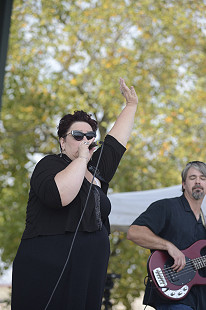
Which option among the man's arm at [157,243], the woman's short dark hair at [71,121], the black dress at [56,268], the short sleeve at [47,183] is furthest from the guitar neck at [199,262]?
the short sleeve at [47,183]

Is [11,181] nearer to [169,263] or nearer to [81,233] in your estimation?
[169,263]

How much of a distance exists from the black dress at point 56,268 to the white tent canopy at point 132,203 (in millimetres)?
3232

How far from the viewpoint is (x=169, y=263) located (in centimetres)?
332

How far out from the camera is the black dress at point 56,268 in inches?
87.0

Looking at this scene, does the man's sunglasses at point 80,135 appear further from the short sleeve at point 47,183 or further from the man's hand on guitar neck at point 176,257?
the man's hand on guitar neck at point 176,257

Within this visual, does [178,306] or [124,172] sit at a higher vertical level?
[124,172]

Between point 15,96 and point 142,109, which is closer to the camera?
point 15,96

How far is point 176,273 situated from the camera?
10.8ft

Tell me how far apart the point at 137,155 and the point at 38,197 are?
800cm

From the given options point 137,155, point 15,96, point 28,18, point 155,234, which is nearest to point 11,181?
point 15,96

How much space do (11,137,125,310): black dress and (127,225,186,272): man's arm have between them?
3.34ft

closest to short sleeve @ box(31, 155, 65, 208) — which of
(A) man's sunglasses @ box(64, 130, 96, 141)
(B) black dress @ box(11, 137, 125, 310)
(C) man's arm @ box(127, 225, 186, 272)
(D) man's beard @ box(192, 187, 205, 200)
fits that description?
(B) black dress @ box(11, 137, 125, 310)

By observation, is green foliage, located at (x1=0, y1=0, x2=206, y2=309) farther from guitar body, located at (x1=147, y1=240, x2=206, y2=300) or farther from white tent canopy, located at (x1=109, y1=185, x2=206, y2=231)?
guitar body, located at (x1=147, y1=240, x2=206, y2=300)

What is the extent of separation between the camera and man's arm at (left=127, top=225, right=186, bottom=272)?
326cm
